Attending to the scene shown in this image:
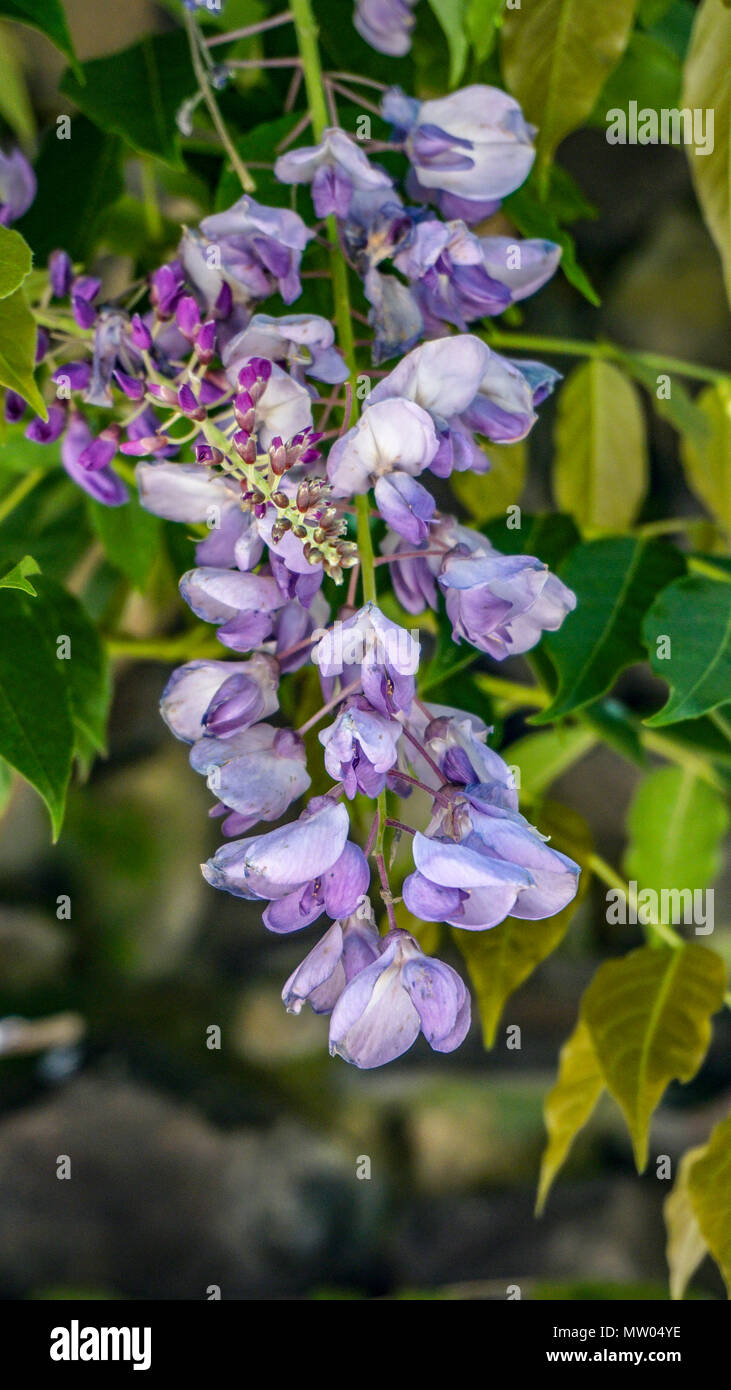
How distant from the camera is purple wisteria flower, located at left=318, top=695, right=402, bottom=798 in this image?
25 cm

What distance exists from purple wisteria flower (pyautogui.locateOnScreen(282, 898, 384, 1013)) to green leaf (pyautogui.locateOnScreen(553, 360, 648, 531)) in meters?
0.39

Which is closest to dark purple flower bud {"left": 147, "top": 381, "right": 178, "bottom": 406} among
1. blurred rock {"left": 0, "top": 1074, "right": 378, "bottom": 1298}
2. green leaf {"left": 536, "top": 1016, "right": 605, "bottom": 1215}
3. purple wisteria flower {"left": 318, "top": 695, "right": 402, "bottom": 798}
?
purple wisteria flower {"left": 318, "top": 695, "right": 402, "bottom": 798}

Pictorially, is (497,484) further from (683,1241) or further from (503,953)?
(683,1241)

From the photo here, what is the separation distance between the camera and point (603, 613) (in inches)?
15.6

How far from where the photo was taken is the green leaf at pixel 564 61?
398 millimetres

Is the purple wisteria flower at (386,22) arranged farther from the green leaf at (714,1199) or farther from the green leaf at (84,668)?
the green leaf at (714,1199)

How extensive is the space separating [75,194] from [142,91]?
2.1 inches

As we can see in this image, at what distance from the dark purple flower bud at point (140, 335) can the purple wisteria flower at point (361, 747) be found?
13 cm

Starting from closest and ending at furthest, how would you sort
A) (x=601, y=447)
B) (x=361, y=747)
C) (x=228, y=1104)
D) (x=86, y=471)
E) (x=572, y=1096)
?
(x=361, y=747) < (x=86, y=471) < (x=572, y=1096) < (x=601, y=447) < (x=228, y=1104)

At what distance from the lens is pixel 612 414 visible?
2.07ft

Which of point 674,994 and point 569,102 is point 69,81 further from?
point 674,994

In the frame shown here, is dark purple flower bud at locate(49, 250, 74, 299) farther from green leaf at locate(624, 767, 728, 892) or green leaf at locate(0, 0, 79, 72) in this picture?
green leaf at locate(624, 767, 728, 892)

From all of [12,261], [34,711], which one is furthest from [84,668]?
[12,261]

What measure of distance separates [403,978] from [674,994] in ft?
0.79
